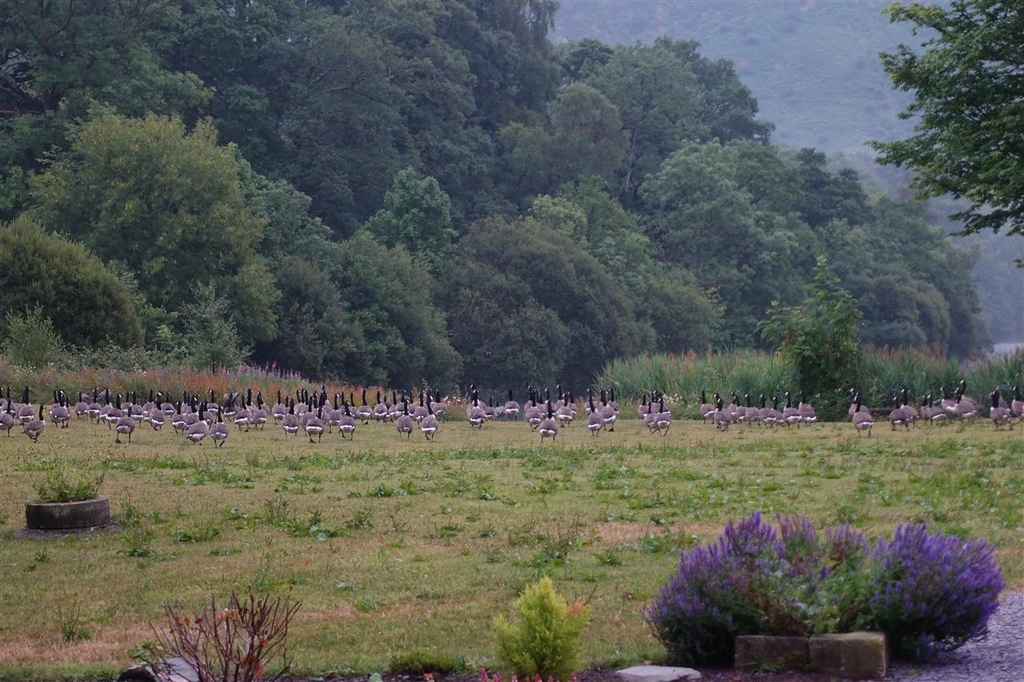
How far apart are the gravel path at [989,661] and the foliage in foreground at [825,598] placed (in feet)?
Result: 0.56

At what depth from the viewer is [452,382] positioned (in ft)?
264

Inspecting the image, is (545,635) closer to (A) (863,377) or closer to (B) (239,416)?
(B) (239,416)

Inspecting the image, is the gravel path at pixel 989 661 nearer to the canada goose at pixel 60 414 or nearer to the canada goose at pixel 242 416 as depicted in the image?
the canada goose at pixel 242 416

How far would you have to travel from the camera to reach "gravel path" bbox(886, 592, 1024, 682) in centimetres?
973

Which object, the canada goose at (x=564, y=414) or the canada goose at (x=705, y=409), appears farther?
the canada goose at (x=705, y=409)

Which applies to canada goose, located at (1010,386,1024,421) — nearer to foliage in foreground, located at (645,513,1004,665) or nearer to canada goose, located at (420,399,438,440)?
canada goose, located at (420,399,438,440)

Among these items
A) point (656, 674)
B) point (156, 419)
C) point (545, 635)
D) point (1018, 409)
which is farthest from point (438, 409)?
point (545, 635)

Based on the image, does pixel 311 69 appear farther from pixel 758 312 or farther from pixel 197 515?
pixel 197 515

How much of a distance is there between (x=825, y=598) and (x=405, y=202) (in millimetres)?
75253

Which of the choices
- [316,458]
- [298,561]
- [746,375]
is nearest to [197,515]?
[298,561]

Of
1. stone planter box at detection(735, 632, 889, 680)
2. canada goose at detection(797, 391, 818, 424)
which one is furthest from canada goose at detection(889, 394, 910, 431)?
stone planter box at detection(735, 632, 889, 680)

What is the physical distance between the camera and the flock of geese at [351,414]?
103ft

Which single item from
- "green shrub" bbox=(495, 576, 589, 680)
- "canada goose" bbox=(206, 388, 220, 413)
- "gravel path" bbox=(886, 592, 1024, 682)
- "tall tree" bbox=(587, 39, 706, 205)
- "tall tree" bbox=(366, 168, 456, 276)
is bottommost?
"gravel path" bbox=(886, 592, 1024, 682)

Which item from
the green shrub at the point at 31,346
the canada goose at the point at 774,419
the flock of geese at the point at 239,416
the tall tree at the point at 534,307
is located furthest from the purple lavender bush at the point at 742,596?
the tall tree at the point at 534,307
